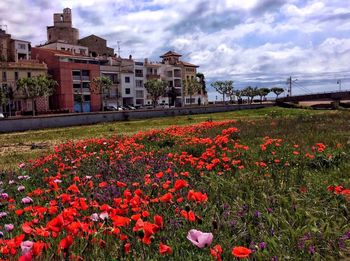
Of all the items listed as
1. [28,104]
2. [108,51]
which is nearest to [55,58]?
[28,104]

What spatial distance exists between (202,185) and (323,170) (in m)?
2.12

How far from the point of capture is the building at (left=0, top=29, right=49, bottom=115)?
2886 inches

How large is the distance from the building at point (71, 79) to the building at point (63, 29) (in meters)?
23.6

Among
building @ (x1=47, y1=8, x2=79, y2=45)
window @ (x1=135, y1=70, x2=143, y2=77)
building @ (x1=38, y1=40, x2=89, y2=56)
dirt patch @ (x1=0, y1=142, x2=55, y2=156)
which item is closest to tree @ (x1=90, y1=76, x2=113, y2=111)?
building @ (x1=38, y1=40, x2=89, y2=56)

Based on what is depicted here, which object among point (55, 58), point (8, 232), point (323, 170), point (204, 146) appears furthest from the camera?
point (55, 58)

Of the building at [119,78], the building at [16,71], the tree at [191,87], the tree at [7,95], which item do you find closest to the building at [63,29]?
the building at [119,78]

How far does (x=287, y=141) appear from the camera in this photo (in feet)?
32.7

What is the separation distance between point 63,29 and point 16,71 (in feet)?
120

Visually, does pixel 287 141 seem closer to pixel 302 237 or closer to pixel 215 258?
pixel 302 237

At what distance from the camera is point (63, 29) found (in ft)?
356

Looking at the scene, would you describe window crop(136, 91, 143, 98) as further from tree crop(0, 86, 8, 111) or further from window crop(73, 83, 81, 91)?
tree crop(0, 86, 8, 111)

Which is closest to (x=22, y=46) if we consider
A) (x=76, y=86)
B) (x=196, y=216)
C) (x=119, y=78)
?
(x=76, y=86)

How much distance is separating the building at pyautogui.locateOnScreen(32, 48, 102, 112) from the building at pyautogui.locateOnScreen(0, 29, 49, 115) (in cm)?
262

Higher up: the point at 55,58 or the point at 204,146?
the point at 55,58
